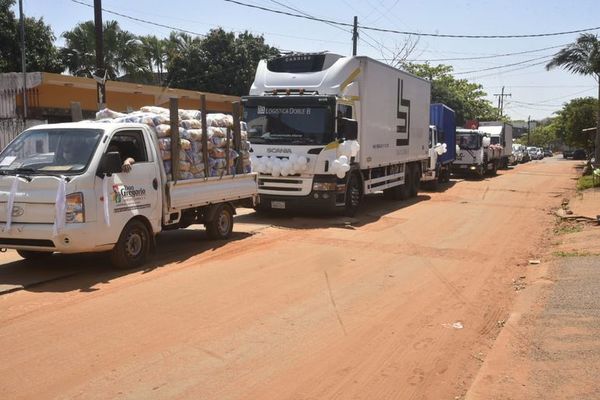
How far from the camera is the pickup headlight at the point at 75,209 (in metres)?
7.39

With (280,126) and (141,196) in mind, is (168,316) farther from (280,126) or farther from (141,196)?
(280,126)

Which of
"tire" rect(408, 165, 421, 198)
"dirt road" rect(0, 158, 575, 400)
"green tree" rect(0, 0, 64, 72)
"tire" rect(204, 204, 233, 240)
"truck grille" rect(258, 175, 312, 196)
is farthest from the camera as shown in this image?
"green tree" rect(0, 0, 64, 72)

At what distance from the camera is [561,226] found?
13.5 metres

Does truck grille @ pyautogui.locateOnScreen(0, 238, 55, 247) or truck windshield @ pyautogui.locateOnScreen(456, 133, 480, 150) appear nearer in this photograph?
truck grille @ pyautogui.locateOnScreen(0, 238, 55, 247)

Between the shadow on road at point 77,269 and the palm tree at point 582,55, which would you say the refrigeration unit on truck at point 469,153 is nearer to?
the palm tree at point 582,55

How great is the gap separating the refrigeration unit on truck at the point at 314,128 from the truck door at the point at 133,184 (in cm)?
498

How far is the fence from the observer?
19000mm

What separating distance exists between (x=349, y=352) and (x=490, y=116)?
78513 millimetres

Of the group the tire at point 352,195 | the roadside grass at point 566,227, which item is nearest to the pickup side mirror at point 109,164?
the tire at point 352,195

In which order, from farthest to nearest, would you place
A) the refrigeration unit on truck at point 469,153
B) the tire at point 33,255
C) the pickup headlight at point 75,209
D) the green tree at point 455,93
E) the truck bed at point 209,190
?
the green tree at point 455,93
the refrigeration unit on truck at point 469,153
the truck bed at point 209,190
the tire at point 33,255
the pickup headlight at point 75,209

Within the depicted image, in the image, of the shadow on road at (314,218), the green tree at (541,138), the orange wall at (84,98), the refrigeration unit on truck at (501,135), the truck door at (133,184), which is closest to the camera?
the truck door at (133,184)

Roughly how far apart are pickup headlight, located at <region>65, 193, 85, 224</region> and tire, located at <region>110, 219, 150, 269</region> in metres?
0.77

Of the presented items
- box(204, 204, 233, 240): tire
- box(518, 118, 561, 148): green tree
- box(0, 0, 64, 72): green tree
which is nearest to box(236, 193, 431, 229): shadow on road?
box(204, 204, 233, 240): tire

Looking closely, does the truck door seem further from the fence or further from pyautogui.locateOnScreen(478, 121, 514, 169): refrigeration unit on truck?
pyautogui.locateOnScreen(478, 121, 514, 169): refrigeration unit on truck
